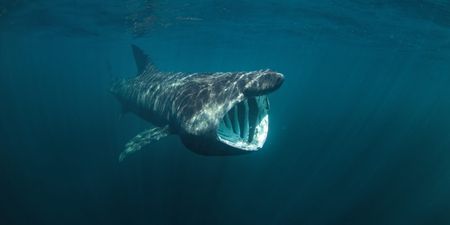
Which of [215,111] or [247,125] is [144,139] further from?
[247,125]

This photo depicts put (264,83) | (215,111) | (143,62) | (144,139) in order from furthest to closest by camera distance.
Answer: (143,62), (144,139), (215,111), (264,83)

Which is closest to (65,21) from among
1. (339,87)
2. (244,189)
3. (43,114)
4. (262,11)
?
(43,114)

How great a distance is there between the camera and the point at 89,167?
53.8 ft

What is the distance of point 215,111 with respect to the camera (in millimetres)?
7617

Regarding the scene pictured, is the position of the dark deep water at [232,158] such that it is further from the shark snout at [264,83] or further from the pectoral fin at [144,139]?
the shark snout at [264,83]

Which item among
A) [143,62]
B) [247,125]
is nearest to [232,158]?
[143,62]

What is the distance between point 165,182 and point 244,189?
10.4 feet

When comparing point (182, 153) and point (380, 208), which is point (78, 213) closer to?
point (182, 153)

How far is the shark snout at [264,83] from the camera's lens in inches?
275

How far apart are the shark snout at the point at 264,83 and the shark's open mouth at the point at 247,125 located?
1.39ft

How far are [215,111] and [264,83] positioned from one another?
1.25 m

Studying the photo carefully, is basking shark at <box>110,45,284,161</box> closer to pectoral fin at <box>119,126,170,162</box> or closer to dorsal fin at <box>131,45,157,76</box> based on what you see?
pectoral fin at <box>119,126,170,162</box>

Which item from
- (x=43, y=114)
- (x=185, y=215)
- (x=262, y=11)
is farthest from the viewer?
(x=43, y=114)

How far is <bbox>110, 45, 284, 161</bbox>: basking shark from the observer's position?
7289 mm
